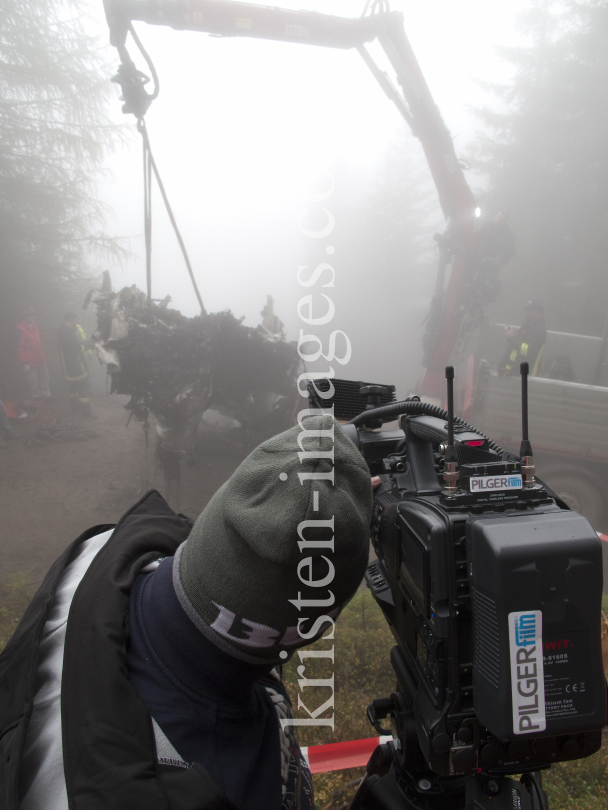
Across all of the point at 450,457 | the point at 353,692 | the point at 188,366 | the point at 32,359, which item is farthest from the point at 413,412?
the point at 32,359

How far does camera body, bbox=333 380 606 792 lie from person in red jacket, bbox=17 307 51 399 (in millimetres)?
4837

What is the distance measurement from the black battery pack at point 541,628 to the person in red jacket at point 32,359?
5.07 metres

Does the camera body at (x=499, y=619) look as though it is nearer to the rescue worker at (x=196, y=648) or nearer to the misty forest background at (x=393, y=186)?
the rescue worker at (x=196, y=648)

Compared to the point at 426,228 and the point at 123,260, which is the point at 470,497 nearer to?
the point at 123,260

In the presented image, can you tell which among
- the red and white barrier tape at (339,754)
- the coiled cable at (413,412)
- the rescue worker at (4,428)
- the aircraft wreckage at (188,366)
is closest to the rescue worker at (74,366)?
the rescue worker at (4,428)

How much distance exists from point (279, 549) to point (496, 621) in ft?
1.03

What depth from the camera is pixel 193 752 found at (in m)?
0.67

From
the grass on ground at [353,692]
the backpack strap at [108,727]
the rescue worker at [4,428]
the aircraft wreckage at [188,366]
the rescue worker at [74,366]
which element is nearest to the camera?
the backpack strap at [108,727]

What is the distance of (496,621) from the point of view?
62cm

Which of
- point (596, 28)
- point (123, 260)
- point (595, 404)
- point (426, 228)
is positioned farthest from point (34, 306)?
point (596, 28)

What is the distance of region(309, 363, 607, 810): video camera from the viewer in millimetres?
617

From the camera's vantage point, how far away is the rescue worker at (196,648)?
58cm

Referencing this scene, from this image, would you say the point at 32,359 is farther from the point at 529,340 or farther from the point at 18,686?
the point at 529,340

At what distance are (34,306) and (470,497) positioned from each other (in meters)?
5.38
